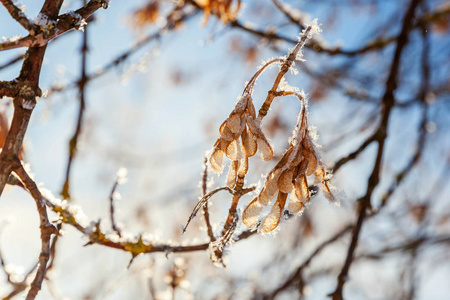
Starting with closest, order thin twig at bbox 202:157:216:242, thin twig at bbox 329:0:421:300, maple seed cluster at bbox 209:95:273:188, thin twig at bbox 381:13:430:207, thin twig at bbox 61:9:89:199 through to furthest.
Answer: maple seed cluster at bbox 209:95:273:188, thin twig at bbox 202:157:216:242, thin twig at bbox 329:0:421:300, thin twig at bbox 61:9:89:199, thin twig at bbox 381:13:430:207

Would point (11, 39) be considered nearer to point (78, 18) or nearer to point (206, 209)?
point (78, 18)

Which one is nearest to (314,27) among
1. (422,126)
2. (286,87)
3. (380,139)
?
(286,87)

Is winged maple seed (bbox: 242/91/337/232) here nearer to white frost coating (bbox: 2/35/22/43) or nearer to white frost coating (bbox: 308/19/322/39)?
white frost coating (bbox: 308/19/322/39)

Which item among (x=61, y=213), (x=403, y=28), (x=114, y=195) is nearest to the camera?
(x=61, y=213)

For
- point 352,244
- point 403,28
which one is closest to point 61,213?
point 352,244

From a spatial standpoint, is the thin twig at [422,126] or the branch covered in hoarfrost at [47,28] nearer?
the branch covered in hoarfrost at [47,28]

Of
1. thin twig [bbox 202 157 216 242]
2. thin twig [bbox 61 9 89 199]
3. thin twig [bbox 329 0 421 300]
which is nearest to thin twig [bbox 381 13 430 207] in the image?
thin twig [bbox 329 0 421 300]

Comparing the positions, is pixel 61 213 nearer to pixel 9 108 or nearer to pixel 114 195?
pixel 114 195

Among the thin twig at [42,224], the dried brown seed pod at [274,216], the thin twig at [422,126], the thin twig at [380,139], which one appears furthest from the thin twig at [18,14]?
the thin twig at [422,126]

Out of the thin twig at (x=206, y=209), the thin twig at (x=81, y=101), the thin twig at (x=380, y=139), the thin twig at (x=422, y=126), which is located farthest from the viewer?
the thin twig at (x=422, y=126)

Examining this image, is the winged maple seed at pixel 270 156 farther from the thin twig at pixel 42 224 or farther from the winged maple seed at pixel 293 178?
the thin twig at pixel 42 224

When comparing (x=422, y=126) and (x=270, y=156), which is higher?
(x=422, y=126)
